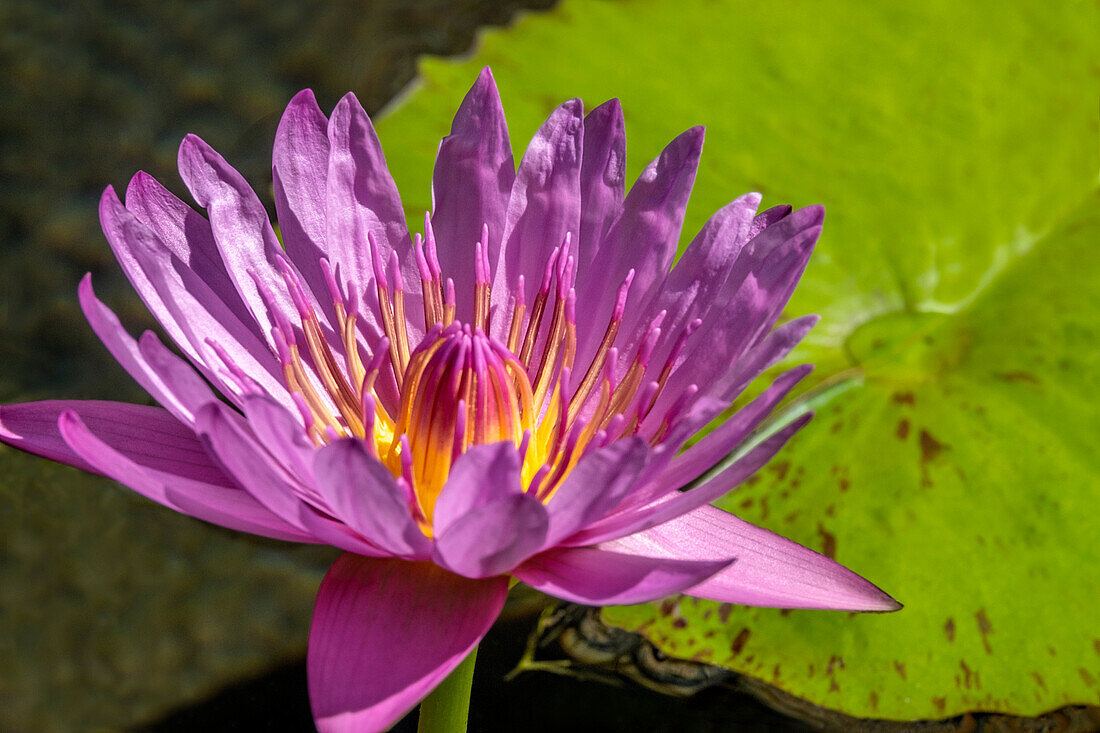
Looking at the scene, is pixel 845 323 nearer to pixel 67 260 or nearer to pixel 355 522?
pixel 355 522

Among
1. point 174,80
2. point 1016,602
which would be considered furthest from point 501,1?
point 1016,602

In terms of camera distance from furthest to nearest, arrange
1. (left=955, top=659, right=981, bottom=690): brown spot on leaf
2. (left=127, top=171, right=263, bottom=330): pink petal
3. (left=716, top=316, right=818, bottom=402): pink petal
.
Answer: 1. (left=955, top=659, right=981, bottom=690): brown spot on leaf
2. (left=127, top=171, right=263, bottom=330): pink petal
3. (left=716, top=316, right=818, bottom=402): pink petal

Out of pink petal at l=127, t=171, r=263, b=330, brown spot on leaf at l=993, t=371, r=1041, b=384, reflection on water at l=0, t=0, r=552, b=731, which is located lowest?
reflection on water at l=0, t=0, r=552, b=731

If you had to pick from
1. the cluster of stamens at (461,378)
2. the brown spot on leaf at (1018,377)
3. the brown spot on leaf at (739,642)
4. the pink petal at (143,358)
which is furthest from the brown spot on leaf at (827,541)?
the pink petal at (143,358)

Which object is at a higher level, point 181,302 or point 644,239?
point 644,239

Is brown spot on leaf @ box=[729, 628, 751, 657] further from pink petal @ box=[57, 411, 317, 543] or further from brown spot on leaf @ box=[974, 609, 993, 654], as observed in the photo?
pink petal @ box=[57, 411, 317, 543]

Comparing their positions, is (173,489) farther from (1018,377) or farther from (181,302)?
(1018,377)

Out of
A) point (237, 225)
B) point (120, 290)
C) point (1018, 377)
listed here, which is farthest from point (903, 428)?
point (120, 290)

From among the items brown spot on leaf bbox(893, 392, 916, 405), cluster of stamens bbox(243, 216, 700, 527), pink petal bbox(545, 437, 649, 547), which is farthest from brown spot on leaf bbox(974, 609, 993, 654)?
pink petal bbox(545, 437, 649, 547)
